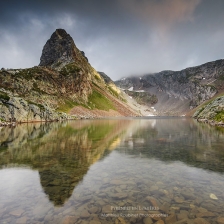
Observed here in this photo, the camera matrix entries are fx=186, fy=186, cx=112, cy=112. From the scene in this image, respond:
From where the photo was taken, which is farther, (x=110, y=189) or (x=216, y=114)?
(x=216, y=114)

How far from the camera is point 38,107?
107m

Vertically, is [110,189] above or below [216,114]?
below

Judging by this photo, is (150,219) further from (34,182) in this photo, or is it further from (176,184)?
(34,182)

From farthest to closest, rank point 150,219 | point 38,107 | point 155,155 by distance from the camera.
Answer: point 38,107
point 155,155
point 150,219

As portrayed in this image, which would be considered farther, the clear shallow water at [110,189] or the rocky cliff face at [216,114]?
the rocky cliff face at [216,114]

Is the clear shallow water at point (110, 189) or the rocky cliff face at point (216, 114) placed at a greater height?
the rocky cliff face at point (216, 114)

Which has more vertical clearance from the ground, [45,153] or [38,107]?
[38,107]

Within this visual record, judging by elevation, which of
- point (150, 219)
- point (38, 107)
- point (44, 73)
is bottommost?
point (150, 219)

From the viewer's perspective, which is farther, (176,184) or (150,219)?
(176,184)

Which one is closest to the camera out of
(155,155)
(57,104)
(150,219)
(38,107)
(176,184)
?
(150,219)

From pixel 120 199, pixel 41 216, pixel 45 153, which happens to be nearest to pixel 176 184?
pixel 120 199

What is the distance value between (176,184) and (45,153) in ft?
57.8

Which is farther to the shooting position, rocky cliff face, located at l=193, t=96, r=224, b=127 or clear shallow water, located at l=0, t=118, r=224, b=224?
rocky cliff face, located at l=193, t=96, r=224, b=127

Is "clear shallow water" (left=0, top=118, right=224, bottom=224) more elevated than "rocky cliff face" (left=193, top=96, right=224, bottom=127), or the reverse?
"rocky cliff face" (left=193, top=96, right=224, bottom=127)
